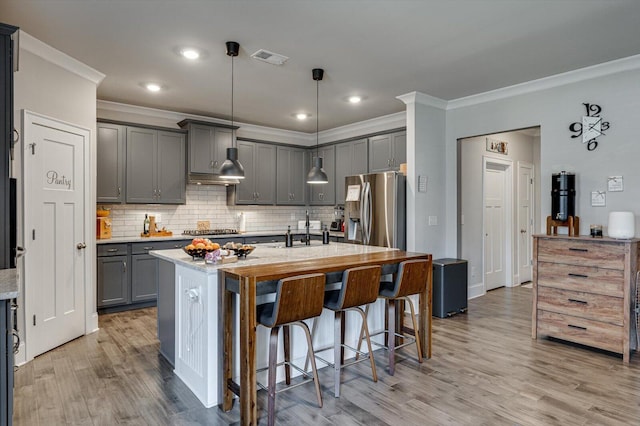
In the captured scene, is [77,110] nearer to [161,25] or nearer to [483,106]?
[161,25]

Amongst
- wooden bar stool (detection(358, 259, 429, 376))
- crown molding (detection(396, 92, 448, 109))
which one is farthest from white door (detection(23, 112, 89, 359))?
crown molding (detection(396, 92, 448, 109))

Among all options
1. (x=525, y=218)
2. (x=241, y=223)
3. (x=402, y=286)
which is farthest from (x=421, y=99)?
(x=525, y=218)

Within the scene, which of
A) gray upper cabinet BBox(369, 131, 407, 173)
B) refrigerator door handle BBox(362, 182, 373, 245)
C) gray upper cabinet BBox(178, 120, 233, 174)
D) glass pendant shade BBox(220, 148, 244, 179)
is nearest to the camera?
glass pendant shade BBox(220, 148, 244, 179)

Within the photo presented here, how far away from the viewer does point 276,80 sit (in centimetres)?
422

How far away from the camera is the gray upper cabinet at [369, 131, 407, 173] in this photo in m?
5.44

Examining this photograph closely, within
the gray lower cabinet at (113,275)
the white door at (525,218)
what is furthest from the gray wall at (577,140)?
the gray lower cabinet at (113,275)

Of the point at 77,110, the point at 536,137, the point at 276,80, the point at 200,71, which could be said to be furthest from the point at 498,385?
the point at 536,137

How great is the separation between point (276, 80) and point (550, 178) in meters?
3.06

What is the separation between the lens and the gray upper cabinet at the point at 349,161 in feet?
19.7

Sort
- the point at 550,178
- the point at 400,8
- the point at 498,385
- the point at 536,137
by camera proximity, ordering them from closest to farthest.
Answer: the point at 400,8
the point at 498,385
the point at 550,178
the point at 536,137

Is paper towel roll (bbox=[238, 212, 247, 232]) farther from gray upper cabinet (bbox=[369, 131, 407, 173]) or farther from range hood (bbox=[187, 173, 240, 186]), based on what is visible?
gray upper cabinet (bbox=[369, 131, 407, 173])

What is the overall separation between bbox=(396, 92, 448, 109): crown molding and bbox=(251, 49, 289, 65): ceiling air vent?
177cm

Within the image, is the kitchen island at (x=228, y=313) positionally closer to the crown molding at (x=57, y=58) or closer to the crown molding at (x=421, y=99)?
the crown molding at (x=57, y=58)

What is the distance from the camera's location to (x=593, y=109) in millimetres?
3838
